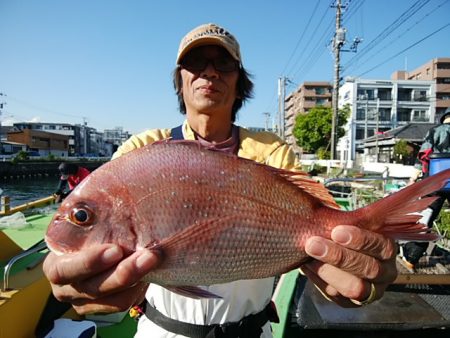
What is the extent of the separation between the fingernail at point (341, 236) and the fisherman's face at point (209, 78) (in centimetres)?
108

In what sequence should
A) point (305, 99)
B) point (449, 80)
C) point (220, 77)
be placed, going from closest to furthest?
point (220, 77) → point (449, 80) → point (305, 99)

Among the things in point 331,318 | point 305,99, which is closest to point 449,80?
point 305,99

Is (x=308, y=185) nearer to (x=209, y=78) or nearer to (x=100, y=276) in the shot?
(x=209, y=78)

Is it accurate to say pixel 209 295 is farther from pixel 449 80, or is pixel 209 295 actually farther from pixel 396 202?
pixel 449 80

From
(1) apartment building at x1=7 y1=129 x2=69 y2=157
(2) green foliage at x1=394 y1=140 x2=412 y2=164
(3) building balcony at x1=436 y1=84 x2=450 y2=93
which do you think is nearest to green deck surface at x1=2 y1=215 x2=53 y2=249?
(2) green foliage at x1=394 y1=140 x2=412 y2=164

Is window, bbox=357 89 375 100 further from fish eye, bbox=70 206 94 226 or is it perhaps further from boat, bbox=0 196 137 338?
fish eye, bbox=70 206 94 226

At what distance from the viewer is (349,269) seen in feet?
5.15

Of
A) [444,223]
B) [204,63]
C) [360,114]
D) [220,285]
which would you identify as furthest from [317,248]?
[360,114]

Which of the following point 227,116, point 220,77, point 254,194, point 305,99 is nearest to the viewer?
point 254,194

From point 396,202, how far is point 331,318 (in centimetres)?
254

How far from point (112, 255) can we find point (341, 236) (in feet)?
3.49

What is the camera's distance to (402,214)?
1494mm

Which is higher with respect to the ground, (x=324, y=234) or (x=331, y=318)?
(x=324, y=234)

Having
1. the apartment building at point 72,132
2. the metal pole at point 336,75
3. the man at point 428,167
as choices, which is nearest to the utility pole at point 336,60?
the metal pole at point 336,75
